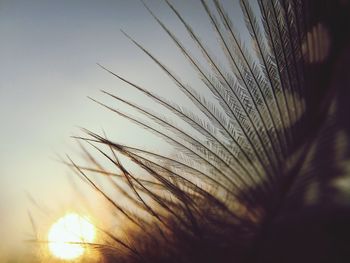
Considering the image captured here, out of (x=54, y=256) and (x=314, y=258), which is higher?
(x=54, y=256)

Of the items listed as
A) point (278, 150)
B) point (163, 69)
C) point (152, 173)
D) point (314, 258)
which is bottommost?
point (314, 258)

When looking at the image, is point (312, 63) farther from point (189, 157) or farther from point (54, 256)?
point (54, 256)

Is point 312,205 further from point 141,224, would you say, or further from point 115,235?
point 115,235

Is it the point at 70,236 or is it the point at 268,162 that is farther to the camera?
the point at 70,236

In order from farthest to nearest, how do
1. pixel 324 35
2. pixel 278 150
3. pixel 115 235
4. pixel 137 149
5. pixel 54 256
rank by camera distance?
pixel 54 256 < pixel 115 235 < pixel 137 149 < pixel 278 150 < pixel 324 35

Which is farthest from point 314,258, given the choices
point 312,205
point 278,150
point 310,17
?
point 310,17

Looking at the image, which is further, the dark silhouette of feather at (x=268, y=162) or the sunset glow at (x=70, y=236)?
the sunset glow at (x=70, y=236)

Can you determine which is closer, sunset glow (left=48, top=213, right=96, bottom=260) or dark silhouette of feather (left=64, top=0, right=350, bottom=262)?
dark silhouette of feather (left=64, top=0, right=350, bottom=262)

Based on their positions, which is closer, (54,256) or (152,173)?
(152,173)

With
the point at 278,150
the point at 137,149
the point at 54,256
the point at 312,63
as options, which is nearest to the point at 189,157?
the point at 137,149

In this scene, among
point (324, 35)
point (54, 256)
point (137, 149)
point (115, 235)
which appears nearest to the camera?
point (324, 35)
